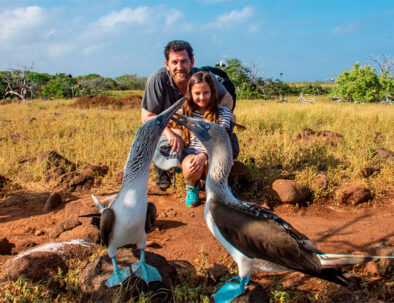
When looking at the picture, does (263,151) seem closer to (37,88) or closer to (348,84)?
(348,84)

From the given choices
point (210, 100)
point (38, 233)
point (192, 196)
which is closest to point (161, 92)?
point (210, 100)

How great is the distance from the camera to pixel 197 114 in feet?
12.8

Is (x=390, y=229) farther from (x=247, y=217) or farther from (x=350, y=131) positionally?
(x=350, y=131)

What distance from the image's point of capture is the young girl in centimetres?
368

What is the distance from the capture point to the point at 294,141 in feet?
20.7

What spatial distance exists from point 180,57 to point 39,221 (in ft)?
8.49

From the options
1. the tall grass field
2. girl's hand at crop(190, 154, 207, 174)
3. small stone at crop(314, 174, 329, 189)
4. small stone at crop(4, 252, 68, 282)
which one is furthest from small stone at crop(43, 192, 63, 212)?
small stone at crop(314, 174, 329, 189)

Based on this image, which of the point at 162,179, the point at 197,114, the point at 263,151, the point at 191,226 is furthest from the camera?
the point at 263,151

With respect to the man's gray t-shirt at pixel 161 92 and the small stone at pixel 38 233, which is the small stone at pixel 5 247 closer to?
the small stone at pixel 38 233

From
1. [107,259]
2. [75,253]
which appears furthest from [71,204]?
[107,259]

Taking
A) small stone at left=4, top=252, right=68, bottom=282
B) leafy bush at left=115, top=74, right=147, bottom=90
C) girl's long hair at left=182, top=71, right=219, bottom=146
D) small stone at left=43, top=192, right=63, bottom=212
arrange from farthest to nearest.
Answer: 1. leafy bush at left=115, top=74, right=147, bottom=90
2. small stone at left=43, top=192, right=63, bottom=212
3. girl's long hair at left=182, top=71, right=219, bottom=146
4. small stone at left=4, top=252, right=68, bottom=282

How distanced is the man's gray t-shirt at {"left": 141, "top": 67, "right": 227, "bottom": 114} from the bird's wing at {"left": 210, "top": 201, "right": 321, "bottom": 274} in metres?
2.47

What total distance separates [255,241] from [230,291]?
0.46 m

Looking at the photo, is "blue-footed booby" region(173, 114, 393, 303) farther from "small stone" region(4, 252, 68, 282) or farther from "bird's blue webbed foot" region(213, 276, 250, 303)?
"small stone" region(4, 252, 68, 282)
